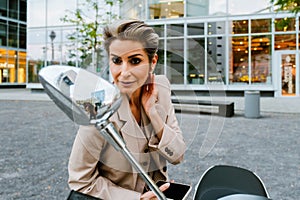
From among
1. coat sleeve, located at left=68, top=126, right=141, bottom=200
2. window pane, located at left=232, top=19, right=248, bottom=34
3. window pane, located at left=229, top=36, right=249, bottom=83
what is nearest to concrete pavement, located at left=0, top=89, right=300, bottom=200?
coat sleeve, located at left=68, top=126, right=141, bottom=200

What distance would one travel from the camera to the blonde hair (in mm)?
631

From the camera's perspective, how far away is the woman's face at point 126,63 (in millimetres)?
605

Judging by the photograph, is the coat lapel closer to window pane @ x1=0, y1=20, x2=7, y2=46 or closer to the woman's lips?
the woman's lips

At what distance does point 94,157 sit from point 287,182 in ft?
11.4

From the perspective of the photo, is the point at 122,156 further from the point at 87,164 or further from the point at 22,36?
the point at 22,36

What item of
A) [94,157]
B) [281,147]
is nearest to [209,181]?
[94,157]

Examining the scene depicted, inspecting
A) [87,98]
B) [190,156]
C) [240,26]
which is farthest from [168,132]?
[240,26]

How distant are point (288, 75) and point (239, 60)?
3142mm

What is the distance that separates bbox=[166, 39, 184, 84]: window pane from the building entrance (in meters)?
18.1

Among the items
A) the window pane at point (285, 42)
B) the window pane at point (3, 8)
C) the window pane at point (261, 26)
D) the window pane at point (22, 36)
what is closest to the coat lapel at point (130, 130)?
the window pane at point (261, 26)

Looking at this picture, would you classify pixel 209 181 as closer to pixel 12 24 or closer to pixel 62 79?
pixel 62 79

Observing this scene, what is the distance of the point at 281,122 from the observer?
8.09m

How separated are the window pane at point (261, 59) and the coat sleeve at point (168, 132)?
58.5ft

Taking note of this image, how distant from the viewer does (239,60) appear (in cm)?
1766
